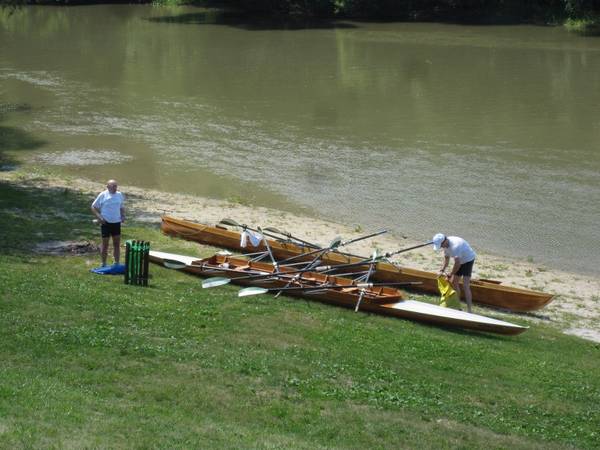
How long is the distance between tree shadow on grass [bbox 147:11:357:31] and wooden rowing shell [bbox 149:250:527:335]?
4552cm

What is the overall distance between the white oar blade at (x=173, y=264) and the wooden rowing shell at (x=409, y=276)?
2.21 m

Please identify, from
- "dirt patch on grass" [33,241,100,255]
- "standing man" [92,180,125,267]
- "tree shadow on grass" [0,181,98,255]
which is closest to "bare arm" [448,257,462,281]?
"standing man" [92,180,125,267]

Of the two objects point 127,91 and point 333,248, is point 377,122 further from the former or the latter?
point 333,248

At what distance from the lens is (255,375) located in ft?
36.4

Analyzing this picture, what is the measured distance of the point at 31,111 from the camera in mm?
36344

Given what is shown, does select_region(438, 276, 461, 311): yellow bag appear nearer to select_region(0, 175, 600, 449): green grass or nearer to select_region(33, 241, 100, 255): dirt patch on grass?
select_region(0, 175, 600, 449): green grass

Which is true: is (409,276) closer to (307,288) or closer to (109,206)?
(307,288)

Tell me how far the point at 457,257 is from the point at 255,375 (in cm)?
587

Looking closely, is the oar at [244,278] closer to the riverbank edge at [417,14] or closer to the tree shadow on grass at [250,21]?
the riverbank edge at [417,14]

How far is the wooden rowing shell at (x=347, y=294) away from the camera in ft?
49.0

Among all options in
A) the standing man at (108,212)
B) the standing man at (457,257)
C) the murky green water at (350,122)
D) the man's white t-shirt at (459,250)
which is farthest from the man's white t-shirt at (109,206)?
the murky green water at (350,122)

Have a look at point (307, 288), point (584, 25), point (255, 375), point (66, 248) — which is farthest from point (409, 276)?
point (584, 25)

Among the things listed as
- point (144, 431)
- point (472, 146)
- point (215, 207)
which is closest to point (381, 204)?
point (215, 207)

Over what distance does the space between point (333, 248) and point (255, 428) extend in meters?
7.89
